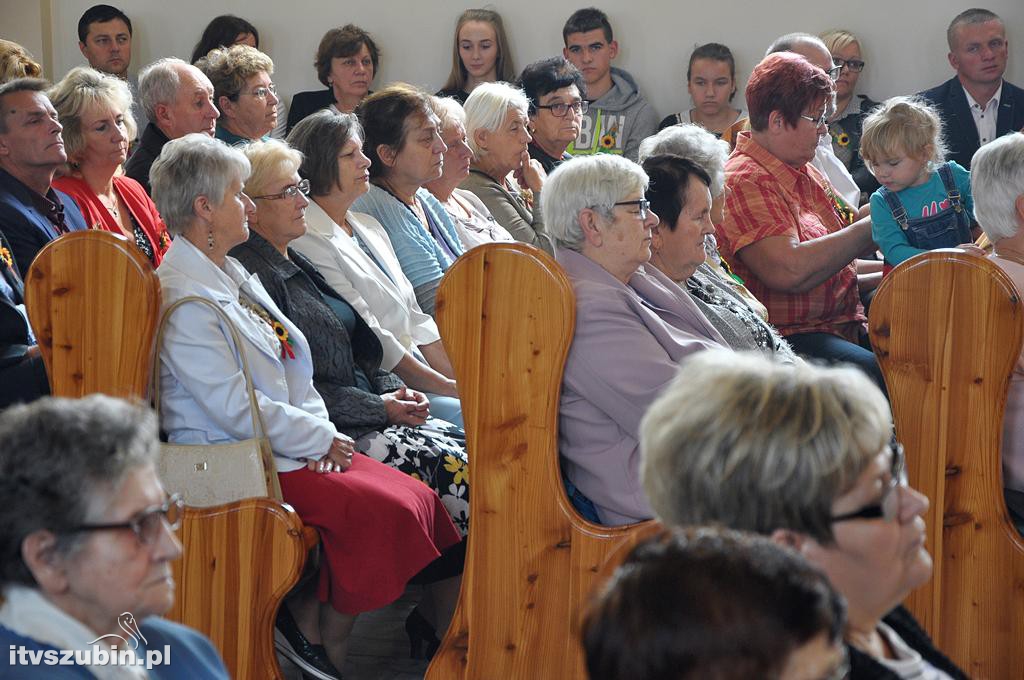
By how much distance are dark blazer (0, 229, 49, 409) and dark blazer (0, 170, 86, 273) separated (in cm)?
9

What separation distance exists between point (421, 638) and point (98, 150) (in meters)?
1.61

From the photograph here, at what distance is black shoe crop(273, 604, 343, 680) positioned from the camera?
8.32ft

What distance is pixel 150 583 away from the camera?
1.38m

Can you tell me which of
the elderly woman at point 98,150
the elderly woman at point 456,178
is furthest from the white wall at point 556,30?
the elderly woman at point 98,150

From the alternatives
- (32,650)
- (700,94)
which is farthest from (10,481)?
(700,94)

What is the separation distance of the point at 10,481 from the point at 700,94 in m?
4.93

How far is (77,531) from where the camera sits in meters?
1.33

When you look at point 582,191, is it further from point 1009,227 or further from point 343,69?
point 343,69

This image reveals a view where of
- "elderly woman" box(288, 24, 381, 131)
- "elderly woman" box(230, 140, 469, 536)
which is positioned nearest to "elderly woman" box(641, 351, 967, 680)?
"elderly woman" box(230, 140, 469, 536)

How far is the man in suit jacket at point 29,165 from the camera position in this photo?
3.02 metres

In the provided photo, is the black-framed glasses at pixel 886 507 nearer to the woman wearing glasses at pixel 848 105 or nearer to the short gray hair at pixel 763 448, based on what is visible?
the short gray hair at pixel 763 448

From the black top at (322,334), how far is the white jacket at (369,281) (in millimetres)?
126

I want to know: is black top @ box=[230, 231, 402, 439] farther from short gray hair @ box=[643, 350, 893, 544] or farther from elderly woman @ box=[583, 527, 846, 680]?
elderly woman @ box=[583, 527, 846, 680]

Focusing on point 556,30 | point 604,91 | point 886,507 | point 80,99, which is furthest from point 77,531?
point 556,30
